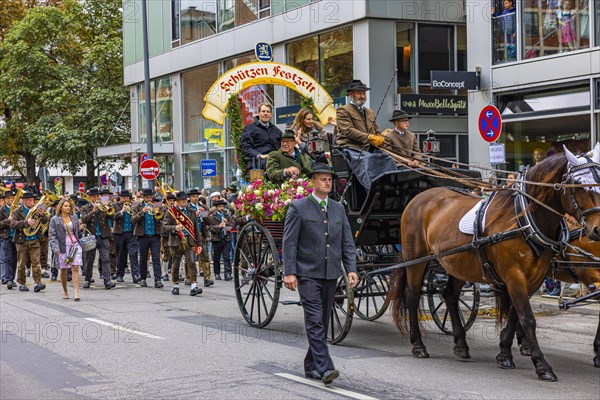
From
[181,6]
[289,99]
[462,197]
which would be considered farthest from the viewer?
[181,6]

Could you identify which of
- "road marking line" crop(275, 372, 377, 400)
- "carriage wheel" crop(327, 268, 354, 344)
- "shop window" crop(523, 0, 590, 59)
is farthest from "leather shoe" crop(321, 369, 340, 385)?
"shop window" crop(523, 0, 590, 59)

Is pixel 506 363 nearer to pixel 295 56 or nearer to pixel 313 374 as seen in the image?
pixel 313 374

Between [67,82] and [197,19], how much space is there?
9.37 m

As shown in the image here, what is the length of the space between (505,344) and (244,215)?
14.5 ft

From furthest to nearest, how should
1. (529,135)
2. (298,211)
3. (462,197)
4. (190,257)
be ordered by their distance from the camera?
(529,135) → (190,257) → (462,197) → (298,211)

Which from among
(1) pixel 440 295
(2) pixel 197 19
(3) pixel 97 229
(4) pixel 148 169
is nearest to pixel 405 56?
(4) pixel 148 169

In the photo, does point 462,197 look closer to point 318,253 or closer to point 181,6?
point 318,253

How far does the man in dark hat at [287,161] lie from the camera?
10.8 metres

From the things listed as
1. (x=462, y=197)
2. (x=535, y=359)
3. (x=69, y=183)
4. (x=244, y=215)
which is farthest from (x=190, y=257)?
(x=69, y=183)

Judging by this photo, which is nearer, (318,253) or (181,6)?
(318,253)

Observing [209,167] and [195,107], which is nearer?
[209,167]

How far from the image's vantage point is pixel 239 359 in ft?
29.5

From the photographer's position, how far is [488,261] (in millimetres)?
8461

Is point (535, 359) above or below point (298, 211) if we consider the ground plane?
below
